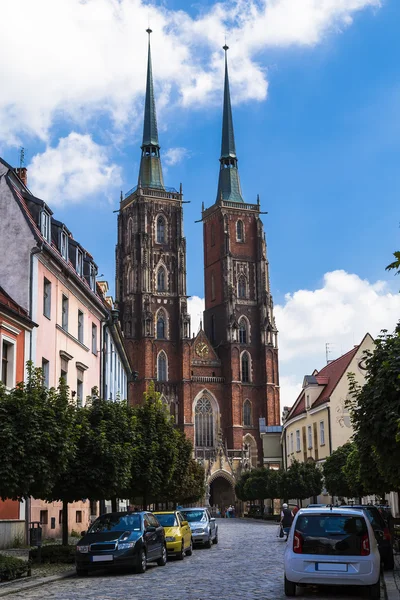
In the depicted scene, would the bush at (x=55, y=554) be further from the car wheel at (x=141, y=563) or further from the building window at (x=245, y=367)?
the building window at (x=245, y=367)

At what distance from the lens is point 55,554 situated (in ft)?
74.2

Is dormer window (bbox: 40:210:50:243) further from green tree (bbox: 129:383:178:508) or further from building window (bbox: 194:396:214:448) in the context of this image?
building window (bbox: 194:396:214:448)

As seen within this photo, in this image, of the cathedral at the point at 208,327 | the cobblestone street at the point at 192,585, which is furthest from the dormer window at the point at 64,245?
the cathedral at the point at 208,327

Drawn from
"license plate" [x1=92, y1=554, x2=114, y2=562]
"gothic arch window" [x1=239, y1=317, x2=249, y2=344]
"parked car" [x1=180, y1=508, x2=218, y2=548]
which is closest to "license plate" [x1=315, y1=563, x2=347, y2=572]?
"license plate" [x1=92, y1=554, x2=114, y2=562]

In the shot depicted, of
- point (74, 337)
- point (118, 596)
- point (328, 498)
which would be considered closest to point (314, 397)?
point (328, 498)

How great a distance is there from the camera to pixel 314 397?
198 ft

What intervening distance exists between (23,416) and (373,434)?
7.83 m

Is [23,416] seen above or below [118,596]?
above

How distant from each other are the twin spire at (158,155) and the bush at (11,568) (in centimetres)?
9617

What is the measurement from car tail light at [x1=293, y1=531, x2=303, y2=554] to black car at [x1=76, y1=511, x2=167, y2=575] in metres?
6.49

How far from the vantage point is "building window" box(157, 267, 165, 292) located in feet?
350

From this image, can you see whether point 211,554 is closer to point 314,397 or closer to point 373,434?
point 373,434

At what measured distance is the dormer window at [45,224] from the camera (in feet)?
108

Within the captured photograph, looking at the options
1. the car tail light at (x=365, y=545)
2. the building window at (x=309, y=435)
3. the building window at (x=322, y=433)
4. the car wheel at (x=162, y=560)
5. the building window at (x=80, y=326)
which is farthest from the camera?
the building window at (x=309, y=435)
